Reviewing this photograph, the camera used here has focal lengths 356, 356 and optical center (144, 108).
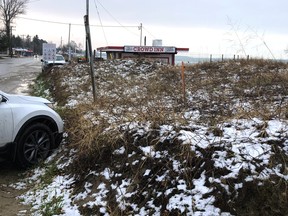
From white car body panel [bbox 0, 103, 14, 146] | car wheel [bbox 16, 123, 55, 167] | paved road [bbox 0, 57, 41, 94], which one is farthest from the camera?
paved road [bbox 0, 57, 41, 94]

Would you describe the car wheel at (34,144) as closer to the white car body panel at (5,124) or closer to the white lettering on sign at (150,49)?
the white car body panel at (5,124)

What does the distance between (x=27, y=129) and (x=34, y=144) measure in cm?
34

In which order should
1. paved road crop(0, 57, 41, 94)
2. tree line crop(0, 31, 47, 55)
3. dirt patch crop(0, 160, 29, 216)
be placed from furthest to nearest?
1. tree line crop(0, 31, 47, 55)
2. paved road crop(0, 57, 41, 94)
3. dirt patch crop(0, 160, 29, 216)

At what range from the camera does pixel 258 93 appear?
8258 millimetres

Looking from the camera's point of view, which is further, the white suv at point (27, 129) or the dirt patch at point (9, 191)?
the white suv at point (27, 129)

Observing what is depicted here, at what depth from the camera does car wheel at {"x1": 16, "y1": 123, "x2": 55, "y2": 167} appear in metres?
5.73

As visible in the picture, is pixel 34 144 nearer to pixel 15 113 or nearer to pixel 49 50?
pixel 15 113

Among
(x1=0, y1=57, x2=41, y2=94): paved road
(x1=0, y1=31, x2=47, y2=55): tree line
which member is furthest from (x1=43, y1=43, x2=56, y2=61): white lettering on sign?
(x1=0, y1=31, x2=47, y2=55): tree line

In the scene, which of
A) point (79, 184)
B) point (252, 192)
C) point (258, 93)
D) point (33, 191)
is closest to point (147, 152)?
point (79, 184)

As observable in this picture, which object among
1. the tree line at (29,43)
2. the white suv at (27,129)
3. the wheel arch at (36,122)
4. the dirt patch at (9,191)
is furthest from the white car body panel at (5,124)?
the tree line at (29,43)

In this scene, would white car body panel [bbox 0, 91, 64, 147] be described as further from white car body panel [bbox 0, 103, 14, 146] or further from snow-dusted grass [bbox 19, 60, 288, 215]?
snow-dusted grass [bbox 19, 60, 288, 215]

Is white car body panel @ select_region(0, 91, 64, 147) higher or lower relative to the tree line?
lower

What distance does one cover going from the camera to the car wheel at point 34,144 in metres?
5.73

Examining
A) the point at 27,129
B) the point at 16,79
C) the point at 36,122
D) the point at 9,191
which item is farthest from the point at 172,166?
the point at 16,79
